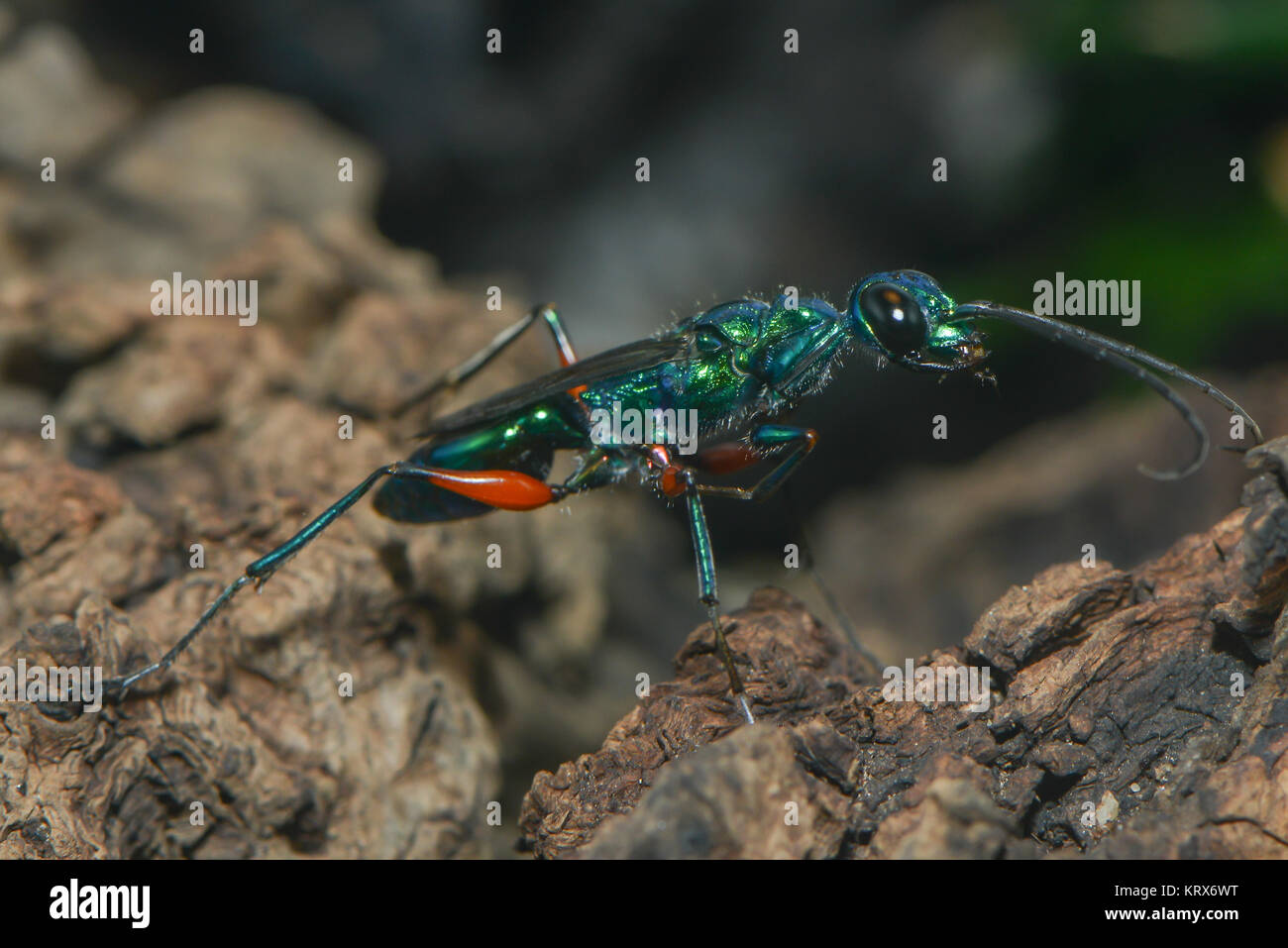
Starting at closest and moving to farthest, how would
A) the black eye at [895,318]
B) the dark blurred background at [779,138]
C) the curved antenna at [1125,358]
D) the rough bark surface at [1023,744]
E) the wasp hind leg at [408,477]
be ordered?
the rough bark surface at [1023,744] < the curved antenna at [1125,358] < the wasp hind leg at [408,477] < the black eye at [895,318] < the dark blurred background at [779,138]

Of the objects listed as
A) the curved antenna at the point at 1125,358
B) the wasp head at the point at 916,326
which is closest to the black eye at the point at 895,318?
the wasp head at the point at 916,326

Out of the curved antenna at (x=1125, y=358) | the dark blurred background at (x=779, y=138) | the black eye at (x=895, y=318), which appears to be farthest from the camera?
the dark blurred background at (x=779, y=138)

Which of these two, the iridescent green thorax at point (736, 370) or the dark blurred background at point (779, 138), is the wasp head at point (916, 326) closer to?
the iridescent green thorax at point (736, 370)

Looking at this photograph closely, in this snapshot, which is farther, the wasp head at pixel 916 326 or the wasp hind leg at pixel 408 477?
the wasp head at pixel 916 326

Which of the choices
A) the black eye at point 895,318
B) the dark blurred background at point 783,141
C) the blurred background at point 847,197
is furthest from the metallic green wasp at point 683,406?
the dark blurred background at point 783,141

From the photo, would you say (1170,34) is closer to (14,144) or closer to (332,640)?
(332,640)

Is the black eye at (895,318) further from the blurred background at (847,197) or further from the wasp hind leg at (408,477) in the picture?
the blurred background at (847,197)

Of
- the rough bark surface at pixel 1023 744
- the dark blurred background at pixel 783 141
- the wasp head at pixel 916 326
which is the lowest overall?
the rough bark surface at pixel 1023 744

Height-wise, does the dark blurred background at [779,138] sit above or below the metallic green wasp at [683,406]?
above
